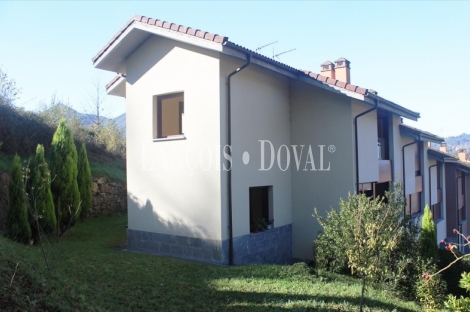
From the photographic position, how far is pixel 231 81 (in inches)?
425

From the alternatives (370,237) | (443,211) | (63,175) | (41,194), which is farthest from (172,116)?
(443,211)

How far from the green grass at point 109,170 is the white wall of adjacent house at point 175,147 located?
610 cm

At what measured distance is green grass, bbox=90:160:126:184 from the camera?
17797 mm

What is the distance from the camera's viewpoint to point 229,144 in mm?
10633

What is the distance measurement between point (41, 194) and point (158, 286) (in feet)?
18.3

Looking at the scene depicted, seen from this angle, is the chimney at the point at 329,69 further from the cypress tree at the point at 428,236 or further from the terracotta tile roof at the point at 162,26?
the terracotta tile roof at the point at 162,26

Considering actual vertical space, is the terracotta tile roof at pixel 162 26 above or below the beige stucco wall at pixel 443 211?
above

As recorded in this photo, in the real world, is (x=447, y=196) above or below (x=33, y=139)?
below

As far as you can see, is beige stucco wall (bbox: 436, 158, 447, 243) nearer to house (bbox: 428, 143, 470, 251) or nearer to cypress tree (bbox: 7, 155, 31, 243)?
house (bbox: 428, 143, 470, 251)

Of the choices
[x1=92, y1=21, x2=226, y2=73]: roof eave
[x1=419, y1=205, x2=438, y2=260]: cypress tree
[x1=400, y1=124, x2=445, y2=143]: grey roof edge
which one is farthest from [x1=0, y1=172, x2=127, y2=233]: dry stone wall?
[x1=400, y1=124, x2=445, y2=143]: grey roof edge

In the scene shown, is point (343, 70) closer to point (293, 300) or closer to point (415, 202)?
point (415, 202)

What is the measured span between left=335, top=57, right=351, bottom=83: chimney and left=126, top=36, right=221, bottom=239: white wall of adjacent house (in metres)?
8.19

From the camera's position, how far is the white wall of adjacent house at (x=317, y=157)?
493 inches

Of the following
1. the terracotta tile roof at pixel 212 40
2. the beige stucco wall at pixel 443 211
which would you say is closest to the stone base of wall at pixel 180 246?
the terracotta tile roof at pixel 212 40
